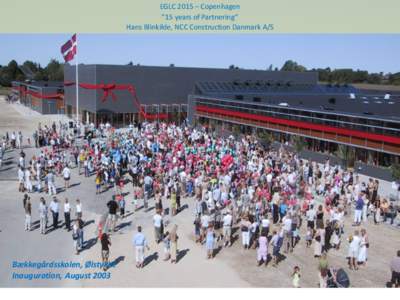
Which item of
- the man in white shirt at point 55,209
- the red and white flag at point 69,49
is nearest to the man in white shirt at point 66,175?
the man in white shirt at point 55,209

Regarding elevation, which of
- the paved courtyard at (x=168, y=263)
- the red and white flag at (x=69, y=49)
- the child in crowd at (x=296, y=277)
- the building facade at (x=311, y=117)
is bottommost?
the paved courtyard at (x=168, y=263)

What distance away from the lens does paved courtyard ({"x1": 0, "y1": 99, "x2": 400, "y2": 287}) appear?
11.2m

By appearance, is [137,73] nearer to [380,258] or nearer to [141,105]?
[141,105]

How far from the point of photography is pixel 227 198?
55.5ft

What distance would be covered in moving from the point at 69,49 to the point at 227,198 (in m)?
23.6

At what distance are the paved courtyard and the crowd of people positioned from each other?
304mm

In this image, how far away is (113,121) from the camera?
4478 cm

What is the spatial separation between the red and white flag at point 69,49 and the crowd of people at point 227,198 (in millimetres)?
11255

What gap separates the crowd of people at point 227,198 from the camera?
12875 mm

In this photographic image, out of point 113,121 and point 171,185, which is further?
point 113,121

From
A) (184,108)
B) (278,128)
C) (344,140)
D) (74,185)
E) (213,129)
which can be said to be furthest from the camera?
(184,108)

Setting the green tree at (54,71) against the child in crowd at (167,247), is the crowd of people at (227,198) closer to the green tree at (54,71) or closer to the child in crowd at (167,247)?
the child in crowd at (167,247)

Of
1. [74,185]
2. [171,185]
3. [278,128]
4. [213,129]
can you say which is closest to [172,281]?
[171,185]

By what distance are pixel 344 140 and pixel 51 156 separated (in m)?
16.7
